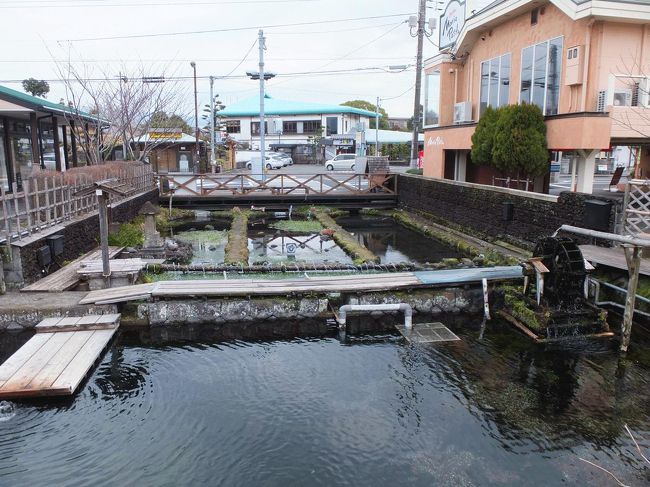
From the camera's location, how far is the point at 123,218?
1766 cm

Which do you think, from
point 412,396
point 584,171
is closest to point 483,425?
point 412,396

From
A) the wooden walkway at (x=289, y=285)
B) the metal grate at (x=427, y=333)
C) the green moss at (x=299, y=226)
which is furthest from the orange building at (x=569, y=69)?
the metal grate at (x=427, y=333)

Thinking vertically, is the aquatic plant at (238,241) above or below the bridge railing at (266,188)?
below

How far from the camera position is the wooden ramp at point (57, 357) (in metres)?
6.99

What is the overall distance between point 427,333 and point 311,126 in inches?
2347

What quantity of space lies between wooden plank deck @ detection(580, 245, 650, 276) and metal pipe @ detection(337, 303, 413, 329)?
157 inches

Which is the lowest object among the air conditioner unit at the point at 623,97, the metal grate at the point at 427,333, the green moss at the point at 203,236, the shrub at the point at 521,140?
the metal grate at the point at 427,333

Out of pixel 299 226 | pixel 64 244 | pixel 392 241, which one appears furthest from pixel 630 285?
pixel 299 226

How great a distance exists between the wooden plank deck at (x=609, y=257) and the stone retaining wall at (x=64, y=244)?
428 inches

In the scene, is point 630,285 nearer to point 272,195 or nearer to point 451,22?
point 451,22

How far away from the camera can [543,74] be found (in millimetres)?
16406

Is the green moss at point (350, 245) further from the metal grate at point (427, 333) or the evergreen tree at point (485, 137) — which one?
the evergreen tree at point (485, 137)

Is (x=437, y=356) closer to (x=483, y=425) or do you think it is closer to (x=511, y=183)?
(x=483, y=425)

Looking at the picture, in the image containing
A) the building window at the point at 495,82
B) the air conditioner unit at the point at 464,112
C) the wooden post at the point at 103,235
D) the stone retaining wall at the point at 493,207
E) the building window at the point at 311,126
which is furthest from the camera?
the building window at the point at 311,126
